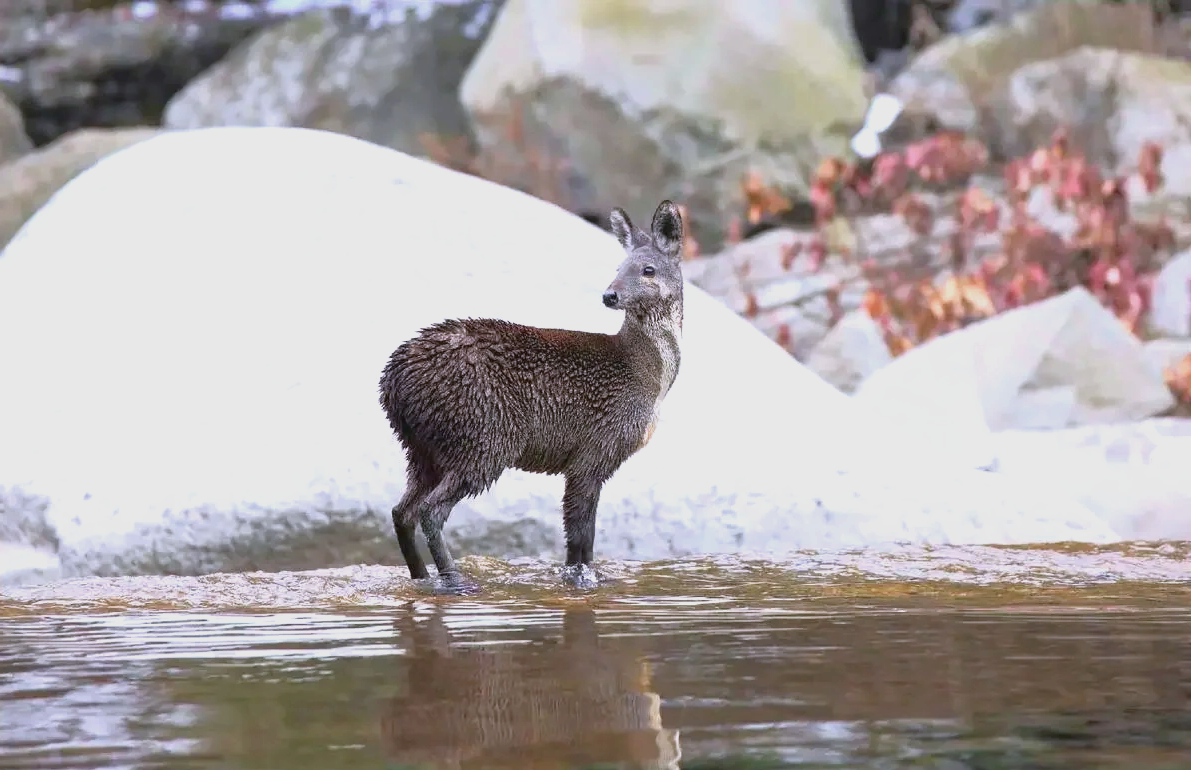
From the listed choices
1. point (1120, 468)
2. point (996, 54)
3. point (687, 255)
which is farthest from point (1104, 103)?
point (1120, 468)

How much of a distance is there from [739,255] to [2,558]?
30.1 ft

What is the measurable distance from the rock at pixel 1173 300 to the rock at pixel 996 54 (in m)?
3.42

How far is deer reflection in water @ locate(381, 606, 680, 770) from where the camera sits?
2922mm

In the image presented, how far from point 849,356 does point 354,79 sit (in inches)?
306

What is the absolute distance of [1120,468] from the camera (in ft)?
26.1

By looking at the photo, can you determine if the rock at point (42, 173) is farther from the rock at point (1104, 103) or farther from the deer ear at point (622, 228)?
the rock at point (1104, 103)

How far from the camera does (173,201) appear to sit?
317 inches

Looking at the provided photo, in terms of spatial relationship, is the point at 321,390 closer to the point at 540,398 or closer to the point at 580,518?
the point at 540,398

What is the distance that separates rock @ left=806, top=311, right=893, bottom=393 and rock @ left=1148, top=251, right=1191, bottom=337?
239 cm

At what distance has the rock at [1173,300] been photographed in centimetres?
1249

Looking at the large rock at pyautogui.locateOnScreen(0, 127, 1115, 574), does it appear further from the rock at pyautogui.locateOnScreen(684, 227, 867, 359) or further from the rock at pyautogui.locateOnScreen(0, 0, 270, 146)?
the rock at pyautogui.locateOnScreen(0, 0, 270, 146)

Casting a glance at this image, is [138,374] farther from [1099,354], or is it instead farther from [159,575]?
[1099,354]

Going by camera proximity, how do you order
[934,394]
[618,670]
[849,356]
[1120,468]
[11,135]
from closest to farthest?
[618,670]
[1120,468]
[934,394]
[849,356]
[11,135]

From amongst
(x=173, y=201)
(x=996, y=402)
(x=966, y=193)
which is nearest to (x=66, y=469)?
(x=173, y=201)
